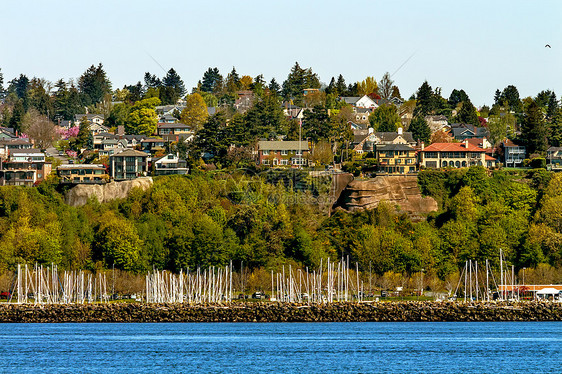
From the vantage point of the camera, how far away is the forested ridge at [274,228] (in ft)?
445

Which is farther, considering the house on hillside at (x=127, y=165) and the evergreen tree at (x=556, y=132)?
the evergreen tree at (x=556, y=132)

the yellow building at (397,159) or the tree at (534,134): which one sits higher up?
the tree at (534,134)

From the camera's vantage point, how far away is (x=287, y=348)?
87.8 meters

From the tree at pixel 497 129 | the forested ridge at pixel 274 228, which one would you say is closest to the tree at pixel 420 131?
the tree at pixel 497 129

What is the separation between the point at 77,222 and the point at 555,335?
68.6 m

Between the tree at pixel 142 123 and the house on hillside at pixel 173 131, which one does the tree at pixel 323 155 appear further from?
the tree at pixel 142 123

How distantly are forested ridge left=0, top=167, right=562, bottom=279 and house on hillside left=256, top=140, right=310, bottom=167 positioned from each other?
40.1 ft

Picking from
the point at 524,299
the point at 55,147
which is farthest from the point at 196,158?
the point at 524,299

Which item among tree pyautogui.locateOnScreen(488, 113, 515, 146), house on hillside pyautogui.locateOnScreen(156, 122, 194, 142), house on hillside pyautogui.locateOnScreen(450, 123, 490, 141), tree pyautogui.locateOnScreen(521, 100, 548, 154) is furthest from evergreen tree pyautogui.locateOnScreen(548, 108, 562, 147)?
house on hillside pyautogui.locateOnScreen(156, 122, 194, 142)

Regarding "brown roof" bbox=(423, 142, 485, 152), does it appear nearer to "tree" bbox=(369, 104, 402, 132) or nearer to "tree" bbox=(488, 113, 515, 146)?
"tree" bbox=(488, 113, 515, 146)

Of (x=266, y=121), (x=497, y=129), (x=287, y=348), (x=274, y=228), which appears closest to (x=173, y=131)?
(x=266, y=121)

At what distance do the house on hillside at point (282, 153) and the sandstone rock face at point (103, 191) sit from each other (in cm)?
2032

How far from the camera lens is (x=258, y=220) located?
140 meters

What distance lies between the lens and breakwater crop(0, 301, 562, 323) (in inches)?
4535
